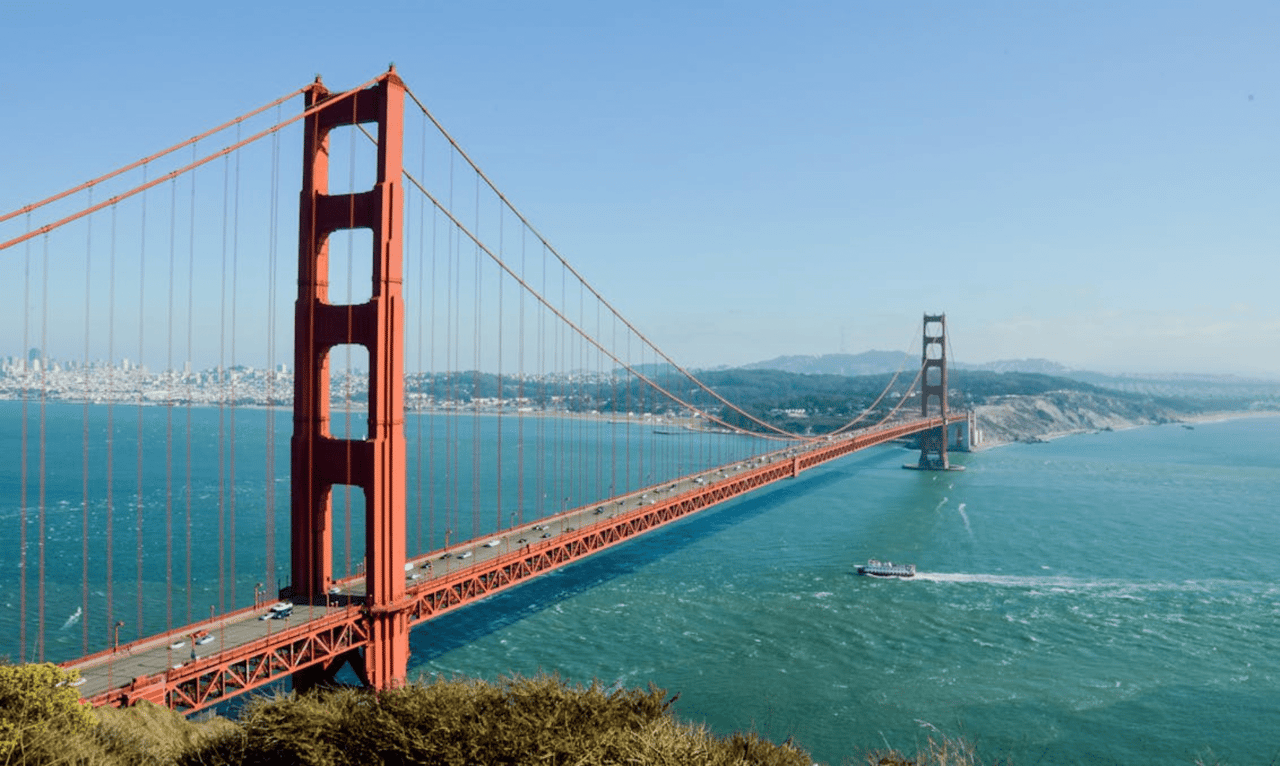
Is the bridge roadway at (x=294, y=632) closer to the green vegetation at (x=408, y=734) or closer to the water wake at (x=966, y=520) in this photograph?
the green vegetation at (x=408, y=734)

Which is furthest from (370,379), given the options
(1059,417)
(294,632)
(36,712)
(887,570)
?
(1059,417)

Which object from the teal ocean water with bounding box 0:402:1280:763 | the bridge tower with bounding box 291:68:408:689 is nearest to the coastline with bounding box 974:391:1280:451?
the teal ocean water with bounding box 0:402:1280:763

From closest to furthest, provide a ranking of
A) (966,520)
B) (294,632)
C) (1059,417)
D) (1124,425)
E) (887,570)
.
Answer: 1. (294,632)
2. (887,570)
3. (966,520)
4. (1059,417)
5. (1124,425)

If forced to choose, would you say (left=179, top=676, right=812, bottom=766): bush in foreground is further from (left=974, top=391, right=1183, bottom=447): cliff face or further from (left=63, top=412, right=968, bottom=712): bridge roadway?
(left=974, top=391, right=1183, bottom=447): cliff face

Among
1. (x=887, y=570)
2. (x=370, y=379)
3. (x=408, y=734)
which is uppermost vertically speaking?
(x=370, y=379)

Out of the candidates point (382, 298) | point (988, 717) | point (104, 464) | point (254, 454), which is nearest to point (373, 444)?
point (382, 298)

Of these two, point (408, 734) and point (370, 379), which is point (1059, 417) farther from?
point (408, 734)

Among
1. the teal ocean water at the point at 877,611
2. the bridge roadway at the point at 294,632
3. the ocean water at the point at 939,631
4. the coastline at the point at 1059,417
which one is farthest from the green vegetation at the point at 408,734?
the coastline at the point at 1059,417
